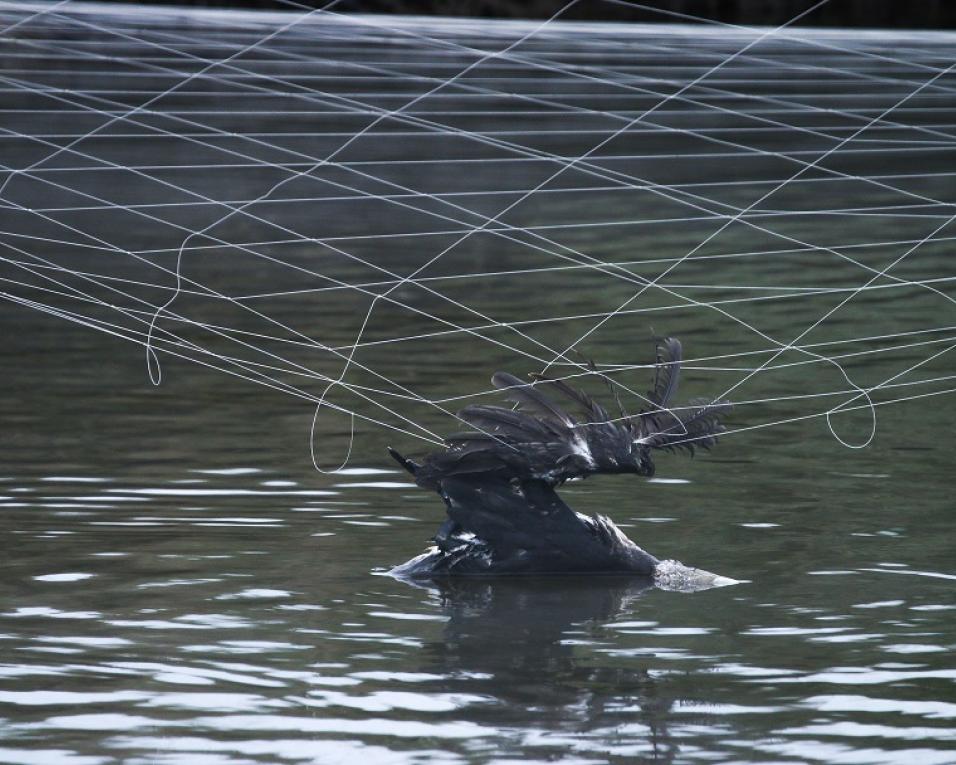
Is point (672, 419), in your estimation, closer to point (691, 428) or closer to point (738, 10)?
point (691, 428)

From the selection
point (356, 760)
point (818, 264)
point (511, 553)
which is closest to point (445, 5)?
point (818, 264)

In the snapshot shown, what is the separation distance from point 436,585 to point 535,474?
1.87 ft

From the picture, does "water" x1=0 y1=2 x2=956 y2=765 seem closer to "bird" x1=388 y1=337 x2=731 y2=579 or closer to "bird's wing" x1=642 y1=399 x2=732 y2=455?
"bird" x1=388 y1=337 x2=731 y2=579

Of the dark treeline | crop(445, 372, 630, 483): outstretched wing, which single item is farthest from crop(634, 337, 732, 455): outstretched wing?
the dark treeline

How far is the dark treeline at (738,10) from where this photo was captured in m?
38.2

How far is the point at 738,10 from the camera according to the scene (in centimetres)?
4228

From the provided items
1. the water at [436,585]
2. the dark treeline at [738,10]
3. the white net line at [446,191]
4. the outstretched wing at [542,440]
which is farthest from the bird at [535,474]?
the dark treeline at [738,10]

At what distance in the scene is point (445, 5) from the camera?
1417 inches

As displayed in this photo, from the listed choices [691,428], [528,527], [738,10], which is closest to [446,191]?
[691,428]

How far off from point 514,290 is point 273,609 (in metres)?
9.45

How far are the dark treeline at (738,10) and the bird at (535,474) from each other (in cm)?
2829

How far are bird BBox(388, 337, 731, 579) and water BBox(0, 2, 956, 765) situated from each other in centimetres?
12

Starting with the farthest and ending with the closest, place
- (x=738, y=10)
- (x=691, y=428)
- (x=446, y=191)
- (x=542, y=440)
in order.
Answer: (x=738, y=10) < (x=446, y=191) < (x=691, y=428) < (x=542, y=440)

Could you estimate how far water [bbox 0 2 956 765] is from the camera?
262 inches
